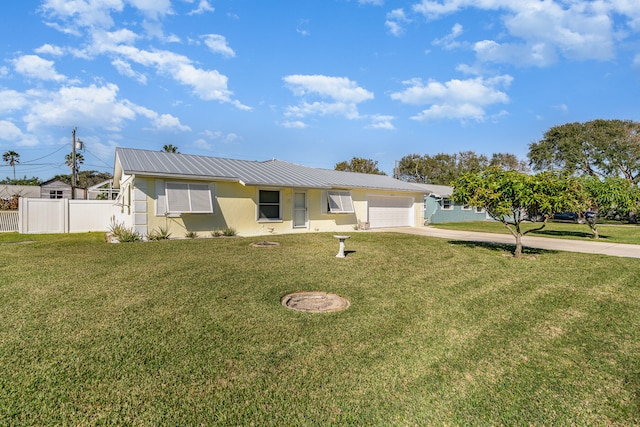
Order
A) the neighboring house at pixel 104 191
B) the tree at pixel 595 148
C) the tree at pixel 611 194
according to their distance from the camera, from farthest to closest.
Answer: the tree at pixel 595 148, the neighboring house at pixel 104 191, the tree at pixel 611 194

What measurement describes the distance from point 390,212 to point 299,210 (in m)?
7.63

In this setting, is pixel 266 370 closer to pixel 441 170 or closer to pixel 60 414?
pixel 60 414

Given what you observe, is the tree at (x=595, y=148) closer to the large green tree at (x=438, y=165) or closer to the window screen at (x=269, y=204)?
the large green tree at (x=438, y=165)

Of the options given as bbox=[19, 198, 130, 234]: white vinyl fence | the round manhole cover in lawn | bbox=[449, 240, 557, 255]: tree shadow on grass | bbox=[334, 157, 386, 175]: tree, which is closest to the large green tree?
bbox=[334, 157, 386, 175]: tree

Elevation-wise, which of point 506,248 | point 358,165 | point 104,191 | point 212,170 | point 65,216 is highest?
point 358,165

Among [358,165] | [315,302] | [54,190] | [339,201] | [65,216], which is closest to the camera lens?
[315,302]

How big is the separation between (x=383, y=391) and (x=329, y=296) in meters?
2.84

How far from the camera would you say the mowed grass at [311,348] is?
8.93ft

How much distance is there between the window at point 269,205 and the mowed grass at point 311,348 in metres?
7.84

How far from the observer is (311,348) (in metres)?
3.77

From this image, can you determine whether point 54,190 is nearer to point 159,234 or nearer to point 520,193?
point 159,234

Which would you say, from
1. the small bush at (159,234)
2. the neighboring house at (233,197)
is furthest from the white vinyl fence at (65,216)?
the small bush at (159,234)

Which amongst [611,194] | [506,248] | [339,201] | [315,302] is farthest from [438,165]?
[315,302]

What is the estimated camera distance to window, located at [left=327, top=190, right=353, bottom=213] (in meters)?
17.1
